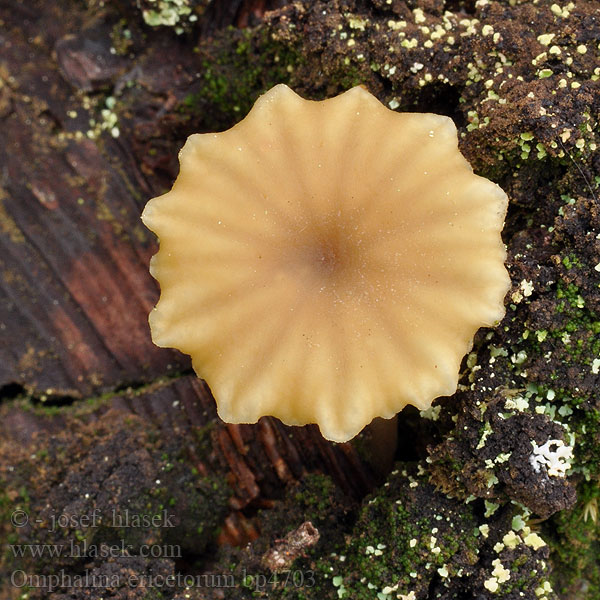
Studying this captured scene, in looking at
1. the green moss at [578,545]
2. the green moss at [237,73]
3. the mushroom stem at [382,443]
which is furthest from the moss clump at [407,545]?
the green moss at [237,73]

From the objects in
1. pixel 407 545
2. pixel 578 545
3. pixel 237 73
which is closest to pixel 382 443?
pixel 407 545

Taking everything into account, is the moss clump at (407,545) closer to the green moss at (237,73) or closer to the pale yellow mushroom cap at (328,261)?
the pale yellow mushroom cap at (328,261)

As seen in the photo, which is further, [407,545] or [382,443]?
[382,443]

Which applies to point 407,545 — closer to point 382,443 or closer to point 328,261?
point 382,443

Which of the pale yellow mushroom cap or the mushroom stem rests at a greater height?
the pale yellow mushroom cap

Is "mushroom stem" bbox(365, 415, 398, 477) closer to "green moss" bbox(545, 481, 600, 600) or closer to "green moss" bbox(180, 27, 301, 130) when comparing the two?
"green moss" bbox(545, 481, 600, 600)

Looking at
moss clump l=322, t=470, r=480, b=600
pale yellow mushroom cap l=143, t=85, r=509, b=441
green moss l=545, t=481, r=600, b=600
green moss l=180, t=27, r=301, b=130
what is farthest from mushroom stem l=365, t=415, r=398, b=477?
green moss l=180, t=27, r=301, b=130

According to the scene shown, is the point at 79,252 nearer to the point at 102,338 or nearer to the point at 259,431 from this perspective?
the point at 102,338

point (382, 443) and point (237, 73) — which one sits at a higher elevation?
point (237, 73)
